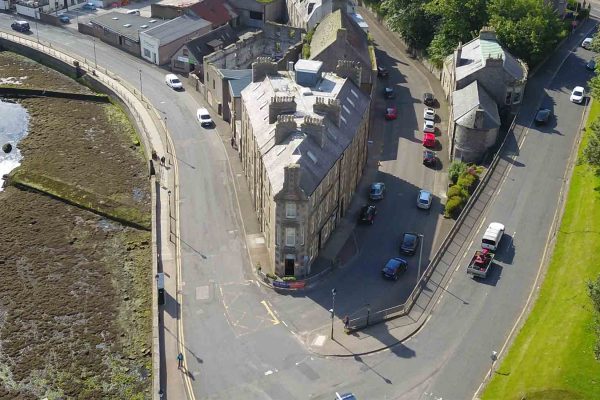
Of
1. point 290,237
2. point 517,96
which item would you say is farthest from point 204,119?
point 517,96

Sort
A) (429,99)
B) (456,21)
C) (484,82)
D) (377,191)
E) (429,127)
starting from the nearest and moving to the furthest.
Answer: (377,191)
(484,82)
(429,127)
(429,99)
(456,21)

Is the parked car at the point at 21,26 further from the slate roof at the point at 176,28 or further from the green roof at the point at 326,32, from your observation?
the green roof at the point at 326,32

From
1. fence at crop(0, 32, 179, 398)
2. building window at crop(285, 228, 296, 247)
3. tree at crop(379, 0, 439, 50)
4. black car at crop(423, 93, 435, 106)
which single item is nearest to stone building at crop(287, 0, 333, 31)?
tree at crop(379, 0, 439, 50)

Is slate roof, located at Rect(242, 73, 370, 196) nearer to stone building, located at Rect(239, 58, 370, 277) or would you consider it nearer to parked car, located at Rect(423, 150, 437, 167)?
stone building, located at Rect(239, 58, 370, 277)

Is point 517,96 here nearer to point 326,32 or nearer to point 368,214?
point 326,32

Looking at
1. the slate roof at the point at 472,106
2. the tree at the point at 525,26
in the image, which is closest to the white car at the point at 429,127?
the slate roof at the point at 472,106

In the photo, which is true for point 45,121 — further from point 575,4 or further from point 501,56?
point 575,4
